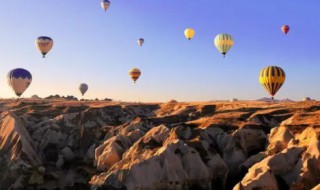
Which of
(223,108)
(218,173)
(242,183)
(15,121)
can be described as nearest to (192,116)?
(223,108)

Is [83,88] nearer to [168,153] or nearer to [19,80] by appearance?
[19,80]

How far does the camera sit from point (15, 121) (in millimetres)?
59188

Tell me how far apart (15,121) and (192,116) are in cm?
2865

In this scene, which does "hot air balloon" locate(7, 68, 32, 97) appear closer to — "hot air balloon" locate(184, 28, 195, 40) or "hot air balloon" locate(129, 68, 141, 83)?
"hot air balloon" locate(129, 68, 141, 83)

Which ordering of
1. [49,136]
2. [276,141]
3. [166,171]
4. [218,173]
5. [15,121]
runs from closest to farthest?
[166,171]
[218,173]
[276,141]
[15,121]
[49,136]

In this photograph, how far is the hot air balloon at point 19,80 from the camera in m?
88.5

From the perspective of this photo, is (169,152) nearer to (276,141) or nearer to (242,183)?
(242,183)

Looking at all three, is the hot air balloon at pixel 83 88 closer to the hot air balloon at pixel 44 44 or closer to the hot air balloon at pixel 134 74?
the hot air balloon at pixel 134 74

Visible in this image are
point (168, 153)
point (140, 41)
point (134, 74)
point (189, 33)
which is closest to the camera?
point (168, 153)

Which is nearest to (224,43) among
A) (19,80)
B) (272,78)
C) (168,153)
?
(272,78)

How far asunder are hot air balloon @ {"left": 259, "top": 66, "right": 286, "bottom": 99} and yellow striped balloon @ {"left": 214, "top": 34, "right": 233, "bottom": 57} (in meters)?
14.6

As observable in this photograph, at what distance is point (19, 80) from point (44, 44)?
10.8m

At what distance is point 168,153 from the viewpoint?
39.3m

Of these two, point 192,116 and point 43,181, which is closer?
point 43,181
